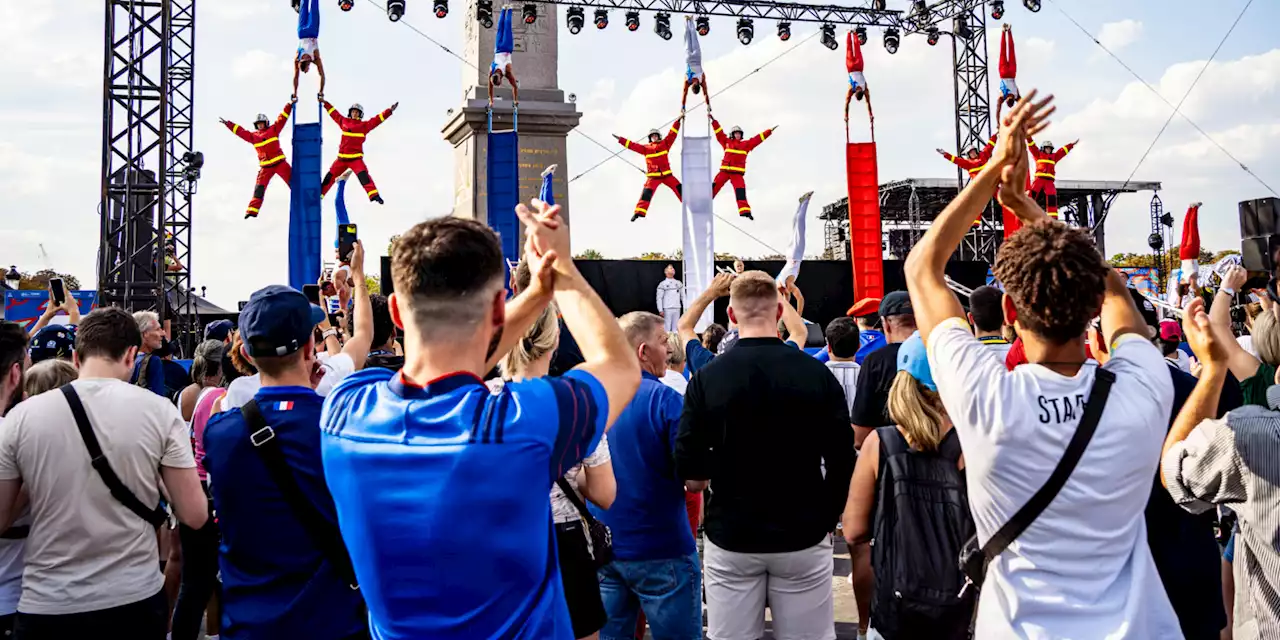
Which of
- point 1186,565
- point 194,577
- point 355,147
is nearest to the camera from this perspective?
point 1186,565

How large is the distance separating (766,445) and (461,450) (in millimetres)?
1913

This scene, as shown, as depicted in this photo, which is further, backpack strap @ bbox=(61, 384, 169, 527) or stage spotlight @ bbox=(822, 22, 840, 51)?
stage spotlight @ bbox=(822, 22, 840, 51)

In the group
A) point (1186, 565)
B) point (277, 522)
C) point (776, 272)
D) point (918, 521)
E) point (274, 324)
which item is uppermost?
point (776, 272)

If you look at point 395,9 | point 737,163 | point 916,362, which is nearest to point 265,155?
point 395,9

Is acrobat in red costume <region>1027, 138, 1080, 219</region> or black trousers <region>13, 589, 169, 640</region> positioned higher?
acrobat in red costume <region>1027, 138, 1080, 219</region>

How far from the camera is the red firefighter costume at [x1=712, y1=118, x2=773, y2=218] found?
48.0 ft

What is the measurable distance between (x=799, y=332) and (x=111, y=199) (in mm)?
10824

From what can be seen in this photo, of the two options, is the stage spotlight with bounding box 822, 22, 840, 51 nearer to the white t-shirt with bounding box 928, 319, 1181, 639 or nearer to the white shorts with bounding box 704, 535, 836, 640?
the white shorts with bounding box 704, 535, 836, 640

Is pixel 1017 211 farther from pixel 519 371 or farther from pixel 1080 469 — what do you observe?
pixel 519 371

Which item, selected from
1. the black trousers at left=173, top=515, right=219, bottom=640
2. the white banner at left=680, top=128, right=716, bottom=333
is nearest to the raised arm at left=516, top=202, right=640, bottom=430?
the black trousers at left=173, top=515, right=219, bottom=640

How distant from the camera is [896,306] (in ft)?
15.2

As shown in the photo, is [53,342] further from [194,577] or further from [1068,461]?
[1068,461]

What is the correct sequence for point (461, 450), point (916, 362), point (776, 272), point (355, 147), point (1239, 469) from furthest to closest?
point (776, 272), point (355, 147), point (916, 362), point (1239, 469), point (461, 450)

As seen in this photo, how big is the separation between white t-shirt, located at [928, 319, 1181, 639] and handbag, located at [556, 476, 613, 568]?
1402 mm
